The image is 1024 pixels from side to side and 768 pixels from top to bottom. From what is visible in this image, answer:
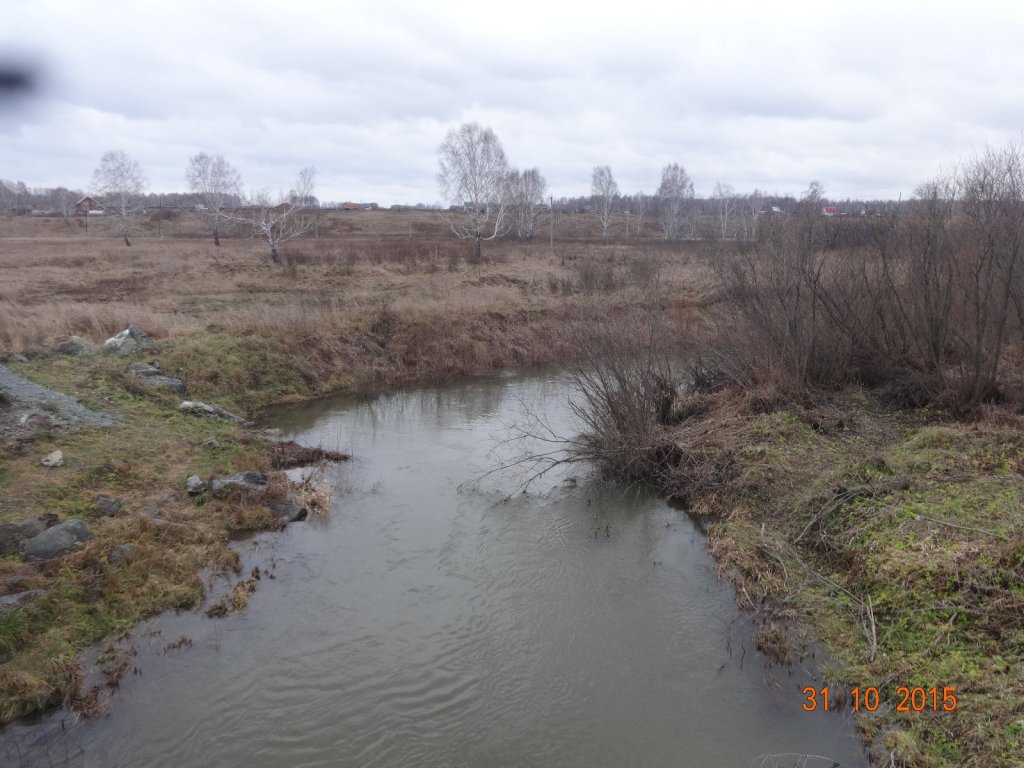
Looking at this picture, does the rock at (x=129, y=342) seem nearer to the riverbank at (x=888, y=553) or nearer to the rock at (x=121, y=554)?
the rock at (x=121, y=554)

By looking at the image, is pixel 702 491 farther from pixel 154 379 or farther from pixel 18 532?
pixel 154 379

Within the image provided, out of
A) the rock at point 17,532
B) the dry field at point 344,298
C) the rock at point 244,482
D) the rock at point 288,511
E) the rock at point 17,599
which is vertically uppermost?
the dry field at point 344,298

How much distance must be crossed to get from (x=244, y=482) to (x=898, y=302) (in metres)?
12.9

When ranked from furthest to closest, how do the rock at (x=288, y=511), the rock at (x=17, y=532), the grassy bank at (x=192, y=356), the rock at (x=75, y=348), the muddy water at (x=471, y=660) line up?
the rock at (x=75, y=348)
the rock at (x=288, y=511)
the rock at (x=17, y=532)
the grassy bank at (x=192, y=356)
the muddy water at (x=471, y=660)

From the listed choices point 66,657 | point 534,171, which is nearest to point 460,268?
point 66,657

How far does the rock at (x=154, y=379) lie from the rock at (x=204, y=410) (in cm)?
69

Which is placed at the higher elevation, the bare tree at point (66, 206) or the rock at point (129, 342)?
the bare tree at point (66, 206)

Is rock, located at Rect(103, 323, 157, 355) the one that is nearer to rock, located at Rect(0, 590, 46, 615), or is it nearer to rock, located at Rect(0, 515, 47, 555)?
rock, located at Rect(0, 515, 47, 555)

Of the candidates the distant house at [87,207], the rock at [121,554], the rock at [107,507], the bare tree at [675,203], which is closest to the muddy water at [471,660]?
the rock at [121,554]

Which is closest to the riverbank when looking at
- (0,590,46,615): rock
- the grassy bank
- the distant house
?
the grassy bank

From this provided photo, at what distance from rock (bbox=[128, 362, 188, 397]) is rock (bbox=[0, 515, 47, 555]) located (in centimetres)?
714

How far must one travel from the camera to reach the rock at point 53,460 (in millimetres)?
9930

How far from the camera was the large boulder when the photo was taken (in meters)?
7.82

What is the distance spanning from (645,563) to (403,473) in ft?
17.6
